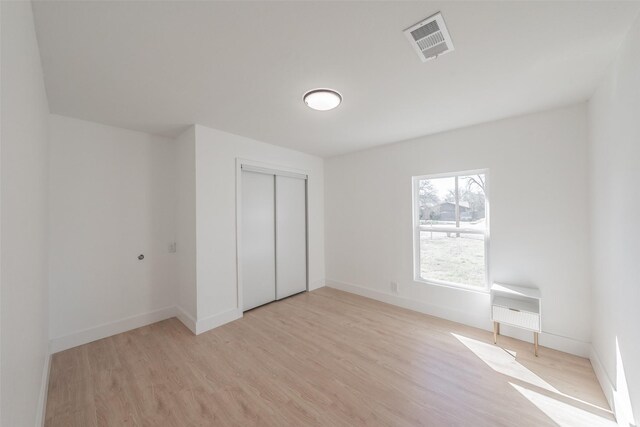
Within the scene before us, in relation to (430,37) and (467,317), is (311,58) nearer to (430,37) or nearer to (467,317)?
(430,37)

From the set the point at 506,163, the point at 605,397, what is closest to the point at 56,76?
the point at 506,163

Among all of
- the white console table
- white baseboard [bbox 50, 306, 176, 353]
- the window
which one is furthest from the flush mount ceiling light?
white baseboard [bbox 50, 306, 176, 353]

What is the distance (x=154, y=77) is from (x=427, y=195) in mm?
3269

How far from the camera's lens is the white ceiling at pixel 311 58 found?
1.26m

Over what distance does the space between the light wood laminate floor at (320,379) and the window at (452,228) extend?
67 cm

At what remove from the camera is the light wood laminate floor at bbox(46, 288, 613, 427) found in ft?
5.41

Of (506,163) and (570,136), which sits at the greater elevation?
(570,136)

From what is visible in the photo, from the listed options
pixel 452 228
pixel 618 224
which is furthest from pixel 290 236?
pixel 618 224

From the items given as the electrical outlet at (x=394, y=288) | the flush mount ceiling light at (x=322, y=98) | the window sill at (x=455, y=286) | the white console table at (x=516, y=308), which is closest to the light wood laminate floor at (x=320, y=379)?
the white console table at (x=516, y=308)

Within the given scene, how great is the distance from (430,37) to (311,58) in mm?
742

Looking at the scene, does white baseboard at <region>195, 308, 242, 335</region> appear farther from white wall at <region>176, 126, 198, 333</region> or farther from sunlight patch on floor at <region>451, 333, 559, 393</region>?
sunlight patch on floor at <region>451, 333, 559, 393</region>

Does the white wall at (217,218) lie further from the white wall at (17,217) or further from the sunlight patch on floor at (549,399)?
the sunlight patch on floor at (549,399)

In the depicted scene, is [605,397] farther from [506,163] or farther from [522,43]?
[522,43]

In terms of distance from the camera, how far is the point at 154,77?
182 cm
